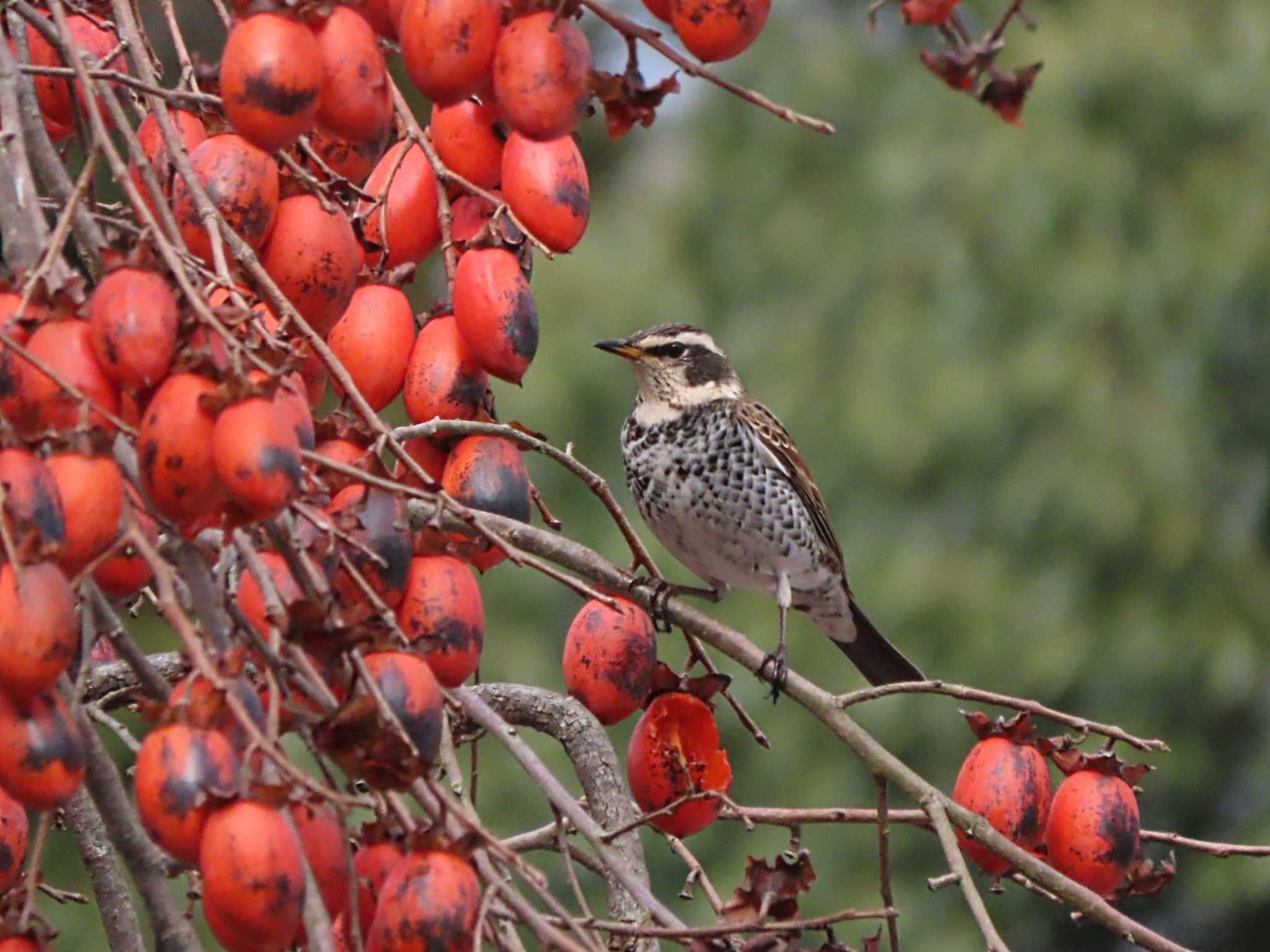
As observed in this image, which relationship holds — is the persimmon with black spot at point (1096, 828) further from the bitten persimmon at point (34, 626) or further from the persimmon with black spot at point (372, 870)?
the bitten persimmon at point (34, 626)

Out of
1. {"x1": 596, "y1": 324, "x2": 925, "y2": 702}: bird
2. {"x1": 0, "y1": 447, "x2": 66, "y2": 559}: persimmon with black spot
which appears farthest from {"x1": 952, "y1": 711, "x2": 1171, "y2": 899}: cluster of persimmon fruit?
{"x1": 596, "y1": 324, "x2": 925, "y2": 702}: bird

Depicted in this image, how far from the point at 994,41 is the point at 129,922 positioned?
Result: 87 cm

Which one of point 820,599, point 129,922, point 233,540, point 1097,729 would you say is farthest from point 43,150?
point 820,599

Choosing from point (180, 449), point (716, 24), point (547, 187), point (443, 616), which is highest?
point (716, 24)

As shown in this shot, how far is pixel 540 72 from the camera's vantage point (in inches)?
48.6

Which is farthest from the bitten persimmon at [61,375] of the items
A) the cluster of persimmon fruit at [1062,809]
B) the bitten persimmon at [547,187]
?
the cluster of persimmon fruit at [1062,809]

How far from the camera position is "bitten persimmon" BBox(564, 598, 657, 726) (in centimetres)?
168

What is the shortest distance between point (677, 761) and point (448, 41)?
748 mm

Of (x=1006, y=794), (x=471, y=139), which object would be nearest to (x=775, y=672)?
(x=1006, y=794)

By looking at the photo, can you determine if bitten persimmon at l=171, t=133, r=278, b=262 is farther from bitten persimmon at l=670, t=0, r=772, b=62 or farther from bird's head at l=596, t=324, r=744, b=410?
bird's head at l=596, t=324, r=744, b=410

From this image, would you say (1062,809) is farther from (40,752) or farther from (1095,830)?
(40,752)

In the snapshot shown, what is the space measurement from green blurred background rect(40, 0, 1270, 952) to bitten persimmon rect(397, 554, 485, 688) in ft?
12.7

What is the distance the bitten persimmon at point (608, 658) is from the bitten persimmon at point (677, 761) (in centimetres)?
5

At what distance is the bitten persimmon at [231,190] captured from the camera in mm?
1270
